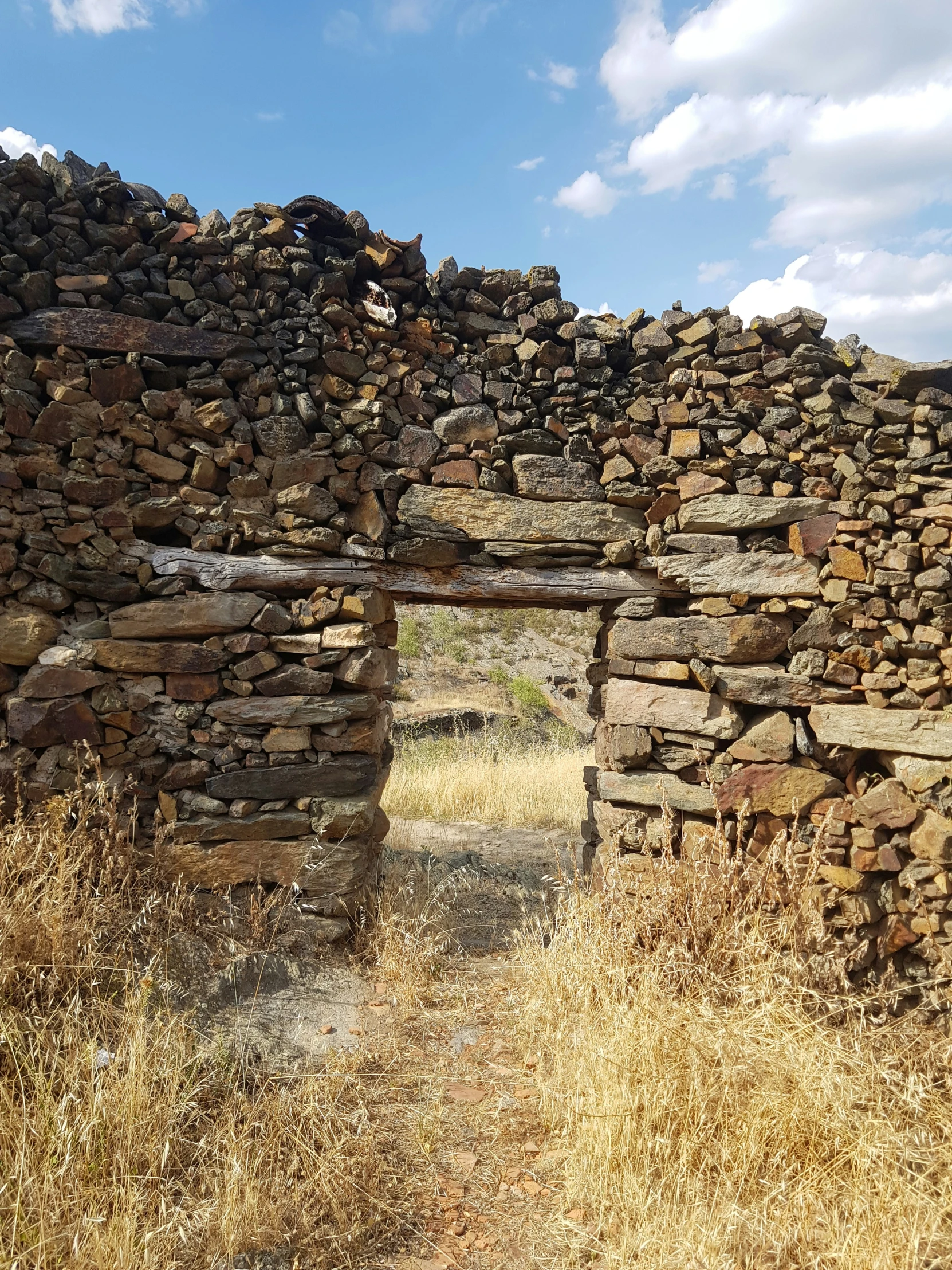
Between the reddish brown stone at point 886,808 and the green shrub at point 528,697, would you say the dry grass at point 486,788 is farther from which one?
the reddish brown stone at point 886,808

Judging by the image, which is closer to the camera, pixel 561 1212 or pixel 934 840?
pixel 561 1212

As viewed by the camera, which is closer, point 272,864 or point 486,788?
point 272,864

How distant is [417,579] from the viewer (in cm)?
426

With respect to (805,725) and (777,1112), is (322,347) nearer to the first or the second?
(805,725)

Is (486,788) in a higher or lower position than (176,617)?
lower

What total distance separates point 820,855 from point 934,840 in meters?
0.52

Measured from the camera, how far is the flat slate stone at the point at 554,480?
14.0 feet

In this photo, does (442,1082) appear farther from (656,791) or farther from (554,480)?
(554,480)

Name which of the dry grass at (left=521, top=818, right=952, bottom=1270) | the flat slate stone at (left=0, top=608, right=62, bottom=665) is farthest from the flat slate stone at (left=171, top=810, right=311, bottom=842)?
the dry grass at (left=521, top=818, right=952, bottom=1270)

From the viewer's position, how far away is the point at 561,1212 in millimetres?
2561

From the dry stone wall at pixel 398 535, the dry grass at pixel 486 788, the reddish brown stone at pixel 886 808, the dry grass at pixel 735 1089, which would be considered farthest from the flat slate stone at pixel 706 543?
the dry grass at pixel 486 788

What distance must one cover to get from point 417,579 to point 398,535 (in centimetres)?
25

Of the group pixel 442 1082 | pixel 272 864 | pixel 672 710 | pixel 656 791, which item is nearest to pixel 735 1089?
pixel 442 1082

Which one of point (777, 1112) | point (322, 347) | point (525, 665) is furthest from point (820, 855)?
point (525, 665)
